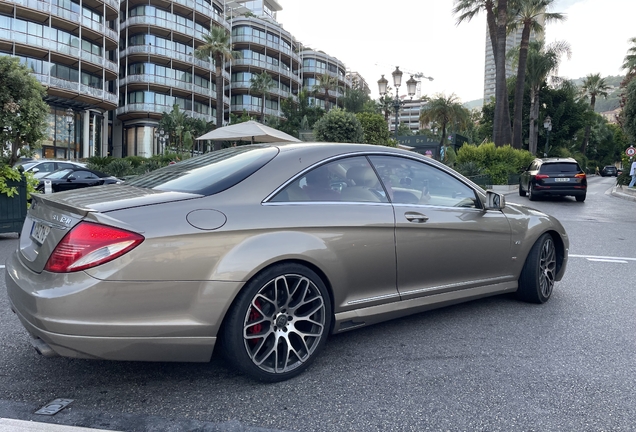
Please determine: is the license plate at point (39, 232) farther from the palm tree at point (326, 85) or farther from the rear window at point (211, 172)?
the palm tree at point (326, 85)

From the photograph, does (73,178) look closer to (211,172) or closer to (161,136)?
(211,172)

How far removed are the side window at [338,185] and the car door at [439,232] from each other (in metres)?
0.12

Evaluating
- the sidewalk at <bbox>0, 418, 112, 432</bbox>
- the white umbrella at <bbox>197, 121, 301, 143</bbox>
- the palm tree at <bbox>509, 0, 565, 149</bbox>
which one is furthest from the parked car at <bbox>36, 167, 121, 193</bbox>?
the palm tree at <bbox>509, 0, 565, 149</bbox>

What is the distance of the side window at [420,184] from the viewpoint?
3689 mm

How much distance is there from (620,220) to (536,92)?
118 ft

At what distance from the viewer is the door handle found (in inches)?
141

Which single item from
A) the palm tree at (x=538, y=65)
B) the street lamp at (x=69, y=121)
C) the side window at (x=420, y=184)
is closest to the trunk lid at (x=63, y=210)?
the side window at (x=420, y=184)

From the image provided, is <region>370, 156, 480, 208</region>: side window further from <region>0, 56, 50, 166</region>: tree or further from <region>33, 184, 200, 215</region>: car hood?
<region>0, 56, 50, 166</region>: tree

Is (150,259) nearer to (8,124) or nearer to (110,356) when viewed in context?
(110,356)

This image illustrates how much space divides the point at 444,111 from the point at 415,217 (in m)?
54.9

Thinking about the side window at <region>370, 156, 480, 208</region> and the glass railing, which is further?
the glass railing

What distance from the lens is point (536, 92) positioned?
45031 millimetres

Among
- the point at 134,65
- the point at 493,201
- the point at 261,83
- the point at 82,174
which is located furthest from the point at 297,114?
the point at 493,201

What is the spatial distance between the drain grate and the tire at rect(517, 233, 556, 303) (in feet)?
12.1
